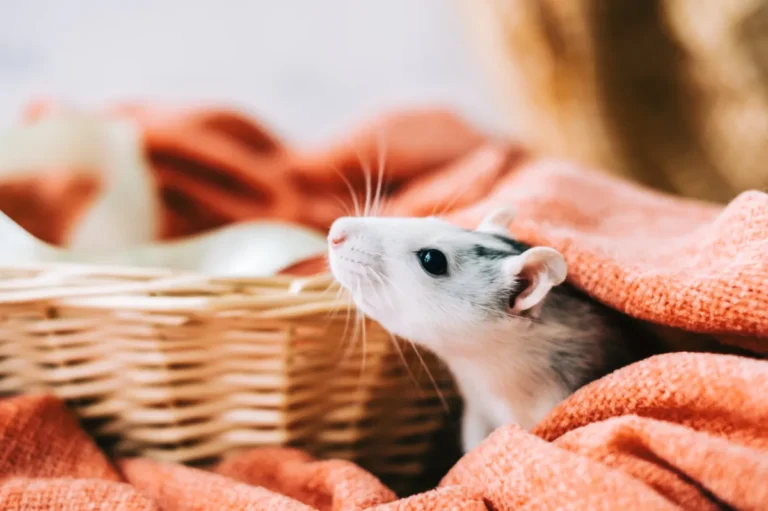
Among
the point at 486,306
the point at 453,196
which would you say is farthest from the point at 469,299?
the point at 453,196

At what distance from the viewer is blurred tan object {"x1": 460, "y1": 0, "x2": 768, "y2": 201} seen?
1152 millimetres

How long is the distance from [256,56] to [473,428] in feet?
3.73

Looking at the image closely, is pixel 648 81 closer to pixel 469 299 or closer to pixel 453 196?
pixel 453 196

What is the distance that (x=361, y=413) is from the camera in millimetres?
760

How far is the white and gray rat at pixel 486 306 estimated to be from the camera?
65cm

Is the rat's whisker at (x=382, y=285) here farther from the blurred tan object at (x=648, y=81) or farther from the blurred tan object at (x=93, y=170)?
the blurred tan object at (x=648, y=81)

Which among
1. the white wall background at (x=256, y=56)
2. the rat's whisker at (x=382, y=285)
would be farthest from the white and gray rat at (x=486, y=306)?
the white wall background at (x=256, y=56)

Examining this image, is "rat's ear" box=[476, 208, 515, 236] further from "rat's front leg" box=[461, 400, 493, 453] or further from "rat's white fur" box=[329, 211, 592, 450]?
"rat's front leg" box=[461, 400, 493, 453]

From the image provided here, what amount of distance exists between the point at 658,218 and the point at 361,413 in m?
0.42

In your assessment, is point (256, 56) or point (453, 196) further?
point (256, 56)

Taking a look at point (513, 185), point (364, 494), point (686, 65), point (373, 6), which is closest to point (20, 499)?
point (364, 494)

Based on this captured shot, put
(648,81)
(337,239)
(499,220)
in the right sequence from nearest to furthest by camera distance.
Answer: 1. (337,239)
2. (499,220)
3. (648,81)

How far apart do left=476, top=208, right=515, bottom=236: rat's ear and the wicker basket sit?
6.1 inches

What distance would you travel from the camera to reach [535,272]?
653 millimetres
